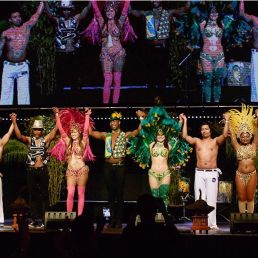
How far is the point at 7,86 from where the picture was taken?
11922 millimetres

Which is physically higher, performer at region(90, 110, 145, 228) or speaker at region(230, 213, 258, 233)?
performer at region(90, 110, 145, 228)

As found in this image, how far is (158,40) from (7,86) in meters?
2.65

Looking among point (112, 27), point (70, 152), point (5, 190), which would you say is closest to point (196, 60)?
point (112, 27)

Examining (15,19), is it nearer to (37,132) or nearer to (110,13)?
(110,13)

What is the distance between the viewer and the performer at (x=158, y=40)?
11.7 meters

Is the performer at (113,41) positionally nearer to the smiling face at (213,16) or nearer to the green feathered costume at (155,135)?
the smiling face at (213,16)

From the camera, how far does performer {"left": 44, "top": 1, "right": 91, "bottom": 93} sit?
11.9 m

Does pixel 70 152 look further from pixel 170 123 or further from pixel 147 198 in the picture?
pixel 147 198

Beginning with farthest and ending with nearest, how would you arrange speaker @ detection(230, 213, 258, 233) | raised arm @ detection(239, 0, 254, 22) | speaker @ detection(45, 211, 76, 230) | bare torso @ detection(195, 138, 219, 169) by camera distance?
raised arm @ detection(239, 0, 254, 22)
bare torso @ detection(195, 138, 219, 169)
speaker @ detection(45, 211, 76, 230)
speaker @ detection(230, 213, 258, 233)

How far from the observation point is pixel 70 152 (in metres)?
9.78

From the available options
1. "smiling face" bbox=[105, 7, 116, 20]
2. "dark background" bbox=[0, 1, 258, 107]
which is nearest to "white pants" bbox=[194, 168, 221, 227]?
"dark background" bbox=[0, 1, 258, 107]

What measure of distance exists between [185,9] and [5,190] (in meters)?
4.49

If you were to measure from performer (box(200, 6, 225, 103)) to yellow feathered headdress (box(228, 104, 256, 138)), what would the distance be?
4.60 feet

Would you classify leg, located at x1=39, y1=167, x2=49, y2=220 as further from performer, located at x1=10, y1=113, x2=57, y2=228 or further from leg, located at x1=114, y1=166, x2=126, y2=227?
leg, located at x1=114, y1=166, x2=126, y2=227
